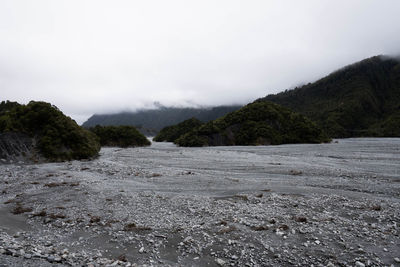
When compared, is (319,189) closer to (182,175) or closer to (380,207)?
(380,207)

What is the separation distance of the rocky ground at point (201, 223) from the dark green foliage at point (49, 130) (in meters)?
19.7

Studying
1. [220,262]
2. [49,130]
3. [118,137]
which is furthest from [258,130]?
[220,262]

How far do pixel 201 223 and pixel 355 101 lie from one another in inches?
6993

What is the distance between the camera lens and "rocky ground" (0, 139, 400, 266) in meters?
7.37

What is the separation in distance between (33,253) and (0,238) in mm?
2486

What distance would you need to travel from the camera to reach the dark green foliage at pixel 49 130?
35.6 meters

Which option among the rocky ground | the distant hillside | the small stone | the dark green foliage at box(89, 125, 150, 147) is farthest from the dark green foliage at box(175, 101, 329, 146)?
the small stone

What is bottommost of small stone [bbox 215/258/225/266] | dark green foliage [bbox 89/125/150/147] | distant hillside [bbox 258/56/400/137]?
small stone [bbox 215/258/225/266]

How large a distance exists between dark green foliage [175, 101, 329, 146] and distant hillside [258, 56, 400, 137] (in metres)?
53.8

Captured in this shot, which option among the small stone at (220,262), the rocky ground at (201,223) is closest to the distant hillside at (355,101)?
the rocky ground at (201,223)

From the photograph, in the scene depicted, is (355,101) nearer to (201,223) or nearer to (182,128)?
(182,128)

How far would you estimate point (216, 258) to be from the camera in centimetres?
745

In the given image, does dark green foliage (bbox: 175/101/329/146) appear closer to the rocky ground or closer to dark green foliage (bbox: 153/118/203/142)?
dark green foliage (bbox: 153/118/203/142)

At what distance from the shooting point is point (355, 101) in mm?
148125
